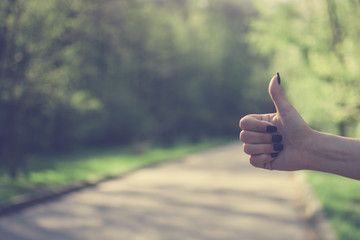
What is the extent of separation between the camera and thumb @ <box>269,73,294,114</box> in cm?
250

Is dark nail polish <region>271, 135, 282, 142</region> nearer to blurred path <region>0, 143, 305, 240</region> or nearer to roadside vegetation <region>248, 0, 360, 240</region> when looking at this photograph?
roadside vegetation <region>248, 0, 360, 240</region>

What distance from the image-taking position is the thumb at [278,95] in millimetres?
2498

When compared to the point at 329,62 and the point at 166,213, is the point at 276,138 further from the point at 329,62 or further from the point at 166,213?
the point at 329,62

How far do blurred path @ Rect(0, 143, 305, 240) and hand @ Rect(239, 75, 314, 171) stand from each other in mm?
5367

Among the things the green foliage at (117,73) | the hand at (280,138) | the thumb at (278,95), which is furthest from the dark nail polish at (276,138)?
the green foliage at (117,73)

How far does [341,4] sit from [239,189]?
5.54 m

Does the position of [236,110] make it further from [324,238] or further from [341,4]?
[324,238]

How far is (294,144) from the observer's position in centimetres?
260

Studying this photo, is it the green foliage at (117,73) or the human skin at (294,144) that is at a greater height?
the green foliage at (117,73)

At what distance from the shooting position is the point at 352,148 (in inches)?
99.4

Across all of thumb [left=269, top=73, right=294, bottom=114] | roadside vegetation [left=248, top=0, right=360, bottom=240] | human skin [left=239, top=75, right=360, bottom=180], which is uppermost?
roadside vegetation [left=248, top=0, right=360, bottom=240]

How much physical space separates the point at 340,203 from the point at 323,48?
5.44 metres

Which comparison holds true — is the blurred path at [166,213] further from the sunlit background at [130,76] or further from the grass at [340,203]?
the sunlit background at [130,76]

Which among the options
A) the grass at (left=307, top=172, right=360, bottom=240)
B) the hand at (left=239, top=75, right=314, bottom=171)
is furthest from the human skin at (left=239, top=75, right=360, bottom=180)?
the grass at (left=307, top=172, right=360, bottom=240)
